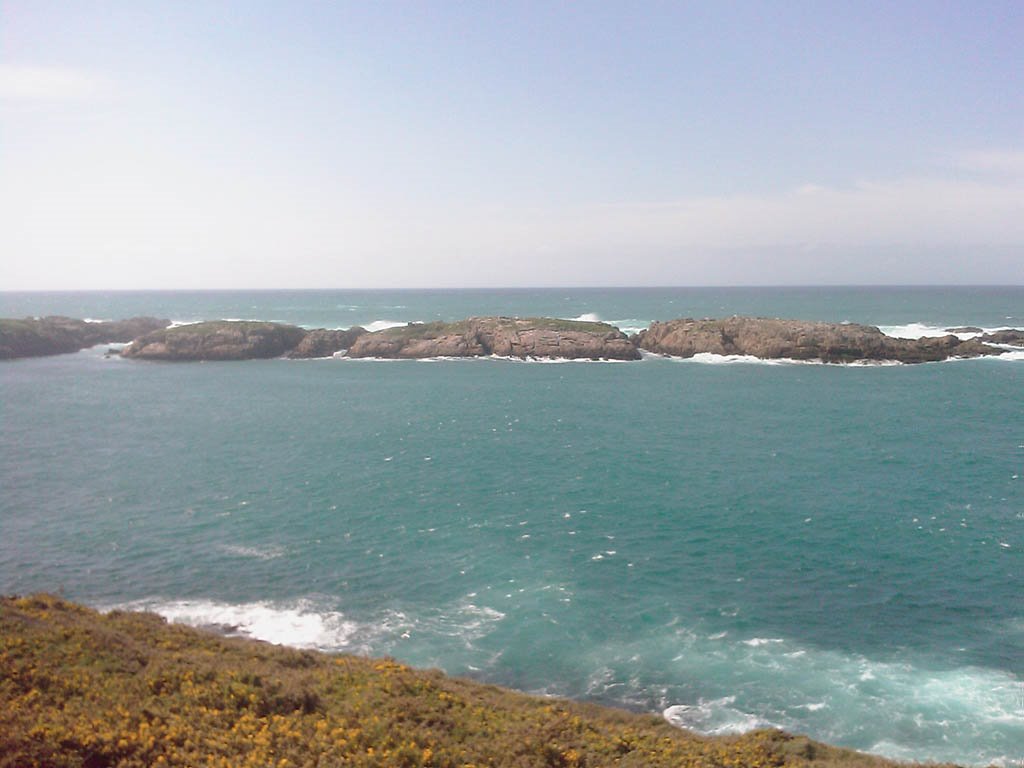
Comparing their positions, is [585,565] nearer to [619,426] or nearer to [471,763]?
[471,763]

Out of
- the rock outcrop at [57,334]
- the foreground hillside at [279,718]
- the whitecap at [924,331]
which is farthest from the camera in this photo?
the whitecap at [924,331]

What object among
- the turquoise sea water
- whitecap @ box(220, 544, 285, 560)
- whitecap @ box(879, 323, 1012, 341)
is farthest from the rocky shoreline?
whitecap @ box(220, 544, 285, 560)

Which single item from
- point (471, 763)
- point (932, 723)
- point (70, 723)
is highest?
point (70, 723)

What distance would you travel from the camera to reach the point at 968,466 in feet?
143

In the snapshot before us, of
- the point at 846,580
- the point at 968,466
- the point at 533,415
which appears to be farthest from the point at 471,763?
the point at 533,415

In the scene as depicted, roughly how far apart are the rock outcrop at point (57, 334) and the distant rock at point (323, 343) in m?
41.3

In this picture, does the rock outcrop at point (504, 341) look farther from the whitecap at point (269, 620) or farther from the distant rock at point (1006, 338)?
the whitecap at point (269, 620)

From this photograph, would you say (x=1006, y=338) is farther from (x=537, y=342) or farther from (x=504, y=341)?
(x=504, y=341)

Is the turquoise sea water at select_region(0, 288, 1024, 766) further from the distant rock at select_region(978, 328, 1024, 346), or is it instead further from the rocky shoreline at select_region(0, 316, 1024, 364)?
the distant rock at select_region(978, 328, 1024, 346)

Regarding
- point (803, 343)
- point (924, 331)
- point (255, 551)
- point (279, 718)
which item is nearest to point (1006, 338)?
point (924, 331)

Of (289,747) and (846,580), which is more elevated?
(289,747)

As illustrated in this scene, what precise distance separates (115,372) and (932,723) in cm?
9766

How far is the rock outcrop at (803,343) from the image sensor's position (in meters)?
94.9

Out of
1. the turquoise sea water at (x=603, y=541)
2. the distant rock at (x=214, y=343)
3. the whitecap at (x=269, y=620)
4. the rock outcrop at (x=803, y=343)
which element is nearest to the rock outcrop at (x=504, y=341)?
the rock outcrop at (x=803, y=343)
